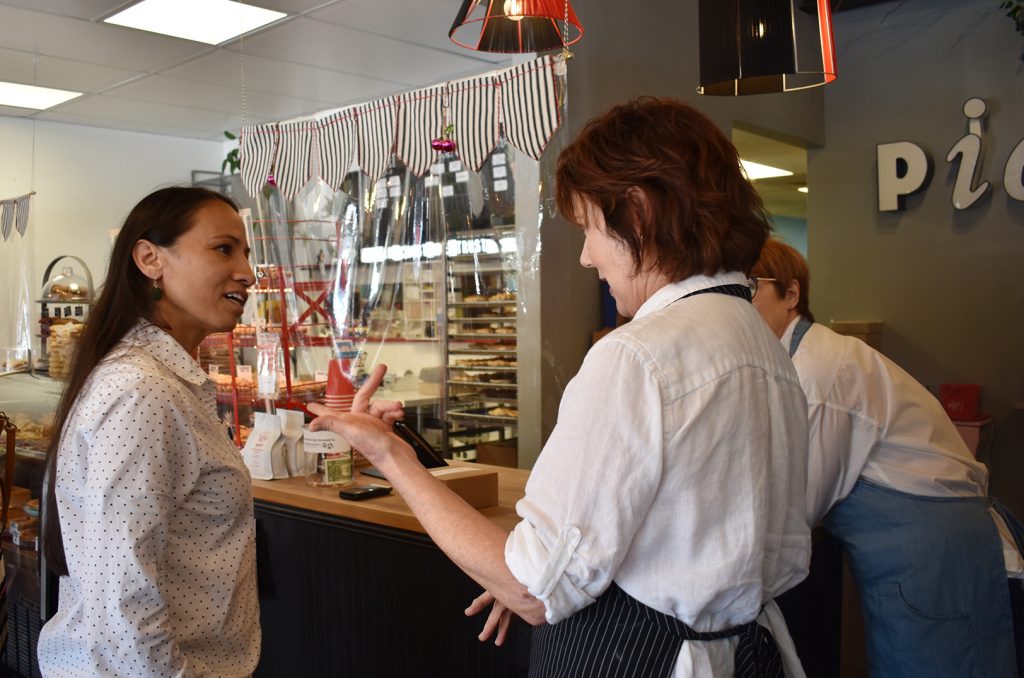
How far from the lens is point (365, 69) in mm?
6098

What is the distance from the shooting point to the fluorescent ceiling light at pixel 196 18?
4820mm

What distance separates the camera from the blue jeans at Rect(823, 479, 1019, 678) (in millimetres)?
1925

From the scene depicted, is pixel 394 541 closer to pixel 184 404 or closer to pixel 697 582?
pixel 184 404

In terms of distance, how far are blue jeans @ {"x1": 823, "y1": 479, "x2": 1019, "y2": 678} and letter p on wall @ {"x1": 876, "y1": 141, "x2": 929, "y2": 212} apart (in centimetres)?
419

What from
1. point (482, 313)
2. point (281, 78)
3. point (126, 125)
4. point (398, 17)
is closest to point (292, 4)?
point (398, 17)

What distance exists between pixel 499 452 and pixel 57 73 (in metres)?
4.37

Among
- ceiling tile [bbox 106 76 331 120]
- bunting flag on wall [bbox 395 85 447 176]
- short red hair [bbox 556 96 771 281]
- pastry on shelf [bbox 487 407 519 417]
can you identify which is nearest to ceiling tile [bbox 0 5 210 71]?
ceiling tile [bbox 106 76 331 120]

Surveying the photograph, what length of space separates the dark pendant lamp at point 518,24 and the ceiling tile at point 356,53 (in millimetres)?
2194

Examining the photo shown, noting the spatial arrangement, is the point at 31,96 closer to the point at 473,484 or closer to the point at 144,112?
the point at 144,112

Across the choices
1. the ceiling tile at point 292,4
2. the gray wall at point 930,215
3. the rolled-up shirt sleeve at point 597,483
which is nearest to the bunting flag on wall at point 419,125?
the ceiling tile at point 292,4

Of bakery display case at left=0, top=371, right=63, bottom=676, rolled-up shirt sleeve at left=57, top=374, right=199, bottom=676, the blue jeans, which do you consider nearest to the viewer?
rolled-up shirt sleeve at left=57, top=374, right=199, bottom=676

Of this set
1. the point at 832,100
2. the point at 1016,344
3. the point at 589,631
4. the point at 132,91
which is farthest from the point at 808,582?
the point at 132,91

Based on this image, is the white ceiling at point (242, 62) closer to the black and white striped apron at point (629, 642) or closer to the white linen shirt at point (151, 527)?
the white linen shirt at point (151, 527)

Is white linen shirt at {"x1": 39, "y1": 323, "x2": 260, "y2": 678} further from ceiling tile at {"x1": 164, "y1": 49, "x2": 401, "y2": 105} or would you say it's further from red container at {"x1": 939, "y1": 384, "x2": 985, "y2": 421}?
red container at {"x1": 939, "y1": 384, "x2": 985, "y2": 421}
